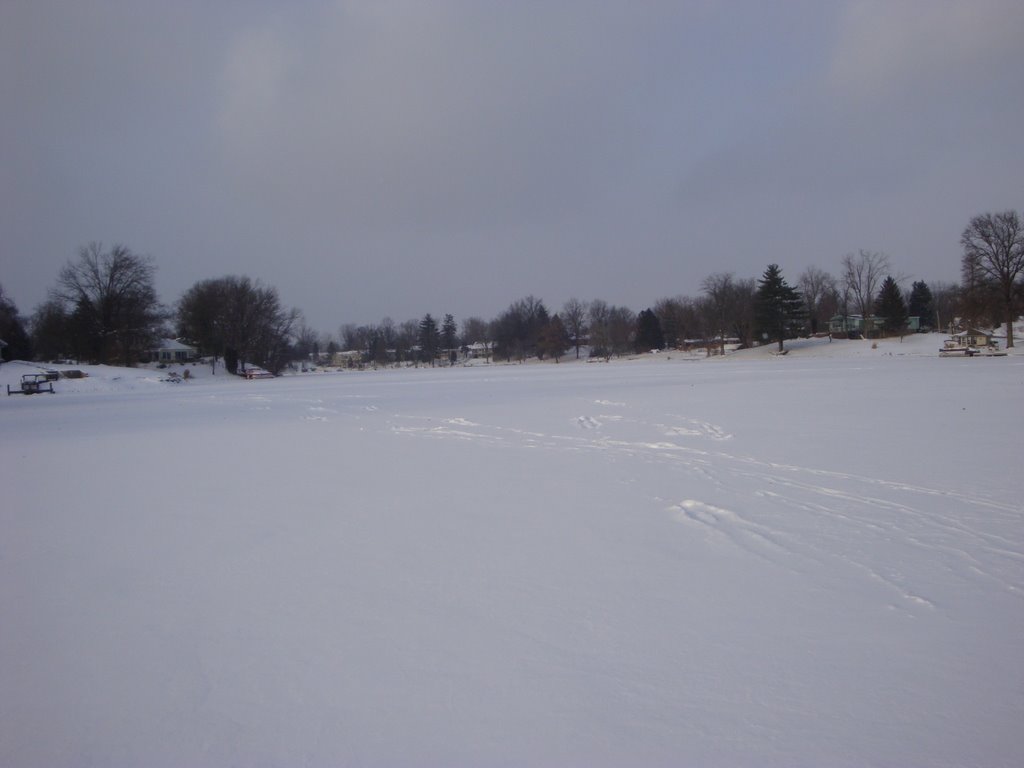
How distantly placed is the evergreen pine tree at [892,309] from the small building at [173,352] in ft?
288

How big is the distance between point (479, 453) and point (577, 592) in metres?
6.32

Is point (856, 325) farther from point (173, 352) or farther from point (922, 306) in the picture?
point (173, 352)

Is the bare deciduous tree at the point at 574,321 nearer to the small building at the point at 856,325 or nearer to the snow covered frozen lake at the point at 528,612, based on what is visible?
the small building at the point at 856,325

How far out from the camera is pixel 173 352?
281 feet

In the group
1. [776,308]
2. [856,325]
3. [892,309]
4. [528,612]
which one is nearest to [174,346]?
[776,308]

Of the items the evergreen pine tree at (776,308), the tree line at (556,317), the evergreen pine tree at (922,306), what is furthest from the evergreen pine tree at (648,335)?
the evergreen pine tree at (922,306)

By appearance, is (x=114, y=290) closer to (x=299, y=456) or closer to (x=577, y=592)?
(x=299, y=456)

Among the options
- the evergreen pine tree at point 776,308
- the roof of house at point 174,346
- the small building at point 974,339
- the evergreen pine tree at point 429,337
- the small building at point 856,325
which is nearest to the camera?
the small building at point 974,339

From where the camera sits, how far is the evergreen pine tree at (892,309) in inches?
3000

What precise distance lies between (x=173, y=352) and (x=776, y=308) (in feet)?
248

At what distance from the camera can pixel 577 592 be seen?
454 centimetres

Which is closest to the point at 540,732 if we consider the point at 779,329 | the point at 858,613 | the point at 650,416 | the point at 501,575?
the point at 501,575

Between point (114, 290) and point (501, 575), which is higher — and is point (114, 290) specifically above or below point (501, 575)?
above

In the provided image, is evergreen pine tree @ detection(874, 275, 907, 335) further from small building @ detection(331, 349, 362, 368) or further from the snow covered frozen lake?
small building @ detection(331, 349, 362, 368)
